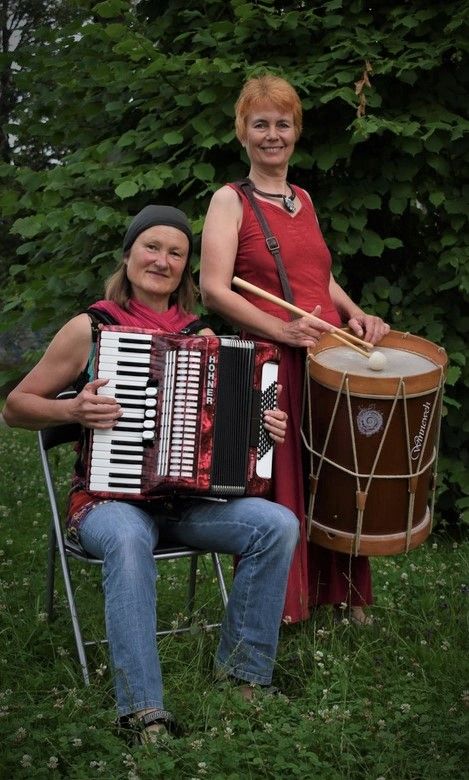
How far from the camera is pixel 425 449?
11.8 feet

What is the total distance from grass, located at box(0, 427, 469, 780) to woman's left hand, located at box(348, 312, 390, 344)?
1.01m

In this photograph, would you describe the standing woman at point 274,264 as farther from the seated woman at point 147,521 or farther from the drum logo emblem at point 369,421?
the drum logo emblem at point 369,421

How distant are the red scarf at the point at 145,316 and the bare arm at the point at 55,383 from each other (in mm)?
126

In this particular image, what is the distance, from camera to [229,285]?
3.53 metres

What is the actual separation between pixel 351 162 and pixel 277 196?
1.52 meters

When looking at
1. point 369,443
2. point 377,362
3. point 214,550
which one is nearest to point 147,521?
point 214,550

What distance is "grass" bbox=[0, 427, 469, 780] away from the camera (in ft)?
9.29

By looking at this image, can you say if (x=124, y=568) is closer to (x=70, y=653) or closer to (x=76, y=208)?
(x=70, y=653)

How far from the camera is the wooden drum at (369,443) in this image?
342 centimetres

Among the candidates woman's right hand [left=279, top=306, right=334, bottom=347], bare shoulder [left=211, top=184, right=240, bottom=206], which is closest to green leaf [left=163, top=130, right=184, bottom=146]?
bare shoulder [left=211, top=184, right=240, bottom=206]

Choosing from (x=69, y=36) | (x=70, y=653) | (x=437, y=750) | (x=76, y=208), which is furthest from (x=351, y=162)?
(x=437, y=750)

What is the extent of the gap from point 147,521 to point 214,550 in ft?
0.79

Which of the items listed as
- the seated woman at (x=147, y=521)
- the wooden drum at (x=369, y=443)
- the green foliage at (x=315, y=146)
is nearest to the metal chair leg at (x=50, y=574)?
the seated woman at (x=147, y=521)

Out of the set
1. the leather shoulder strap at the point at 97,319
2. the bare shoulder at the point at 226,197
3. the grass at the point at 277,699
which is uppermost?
the bare shoulder at the point at 226,197
